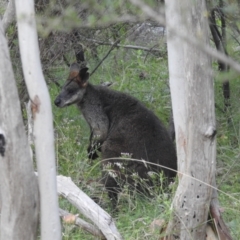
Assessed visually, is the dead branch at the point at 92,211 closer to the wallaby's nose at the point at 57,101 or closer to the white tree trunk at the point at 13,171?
the white tree trunk at the point at 13,171

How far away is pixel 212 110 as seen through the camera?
4000 millimetres

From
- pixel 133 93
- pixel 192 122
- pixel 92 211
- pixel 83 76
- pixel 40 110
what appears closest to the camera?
pixel 40 110

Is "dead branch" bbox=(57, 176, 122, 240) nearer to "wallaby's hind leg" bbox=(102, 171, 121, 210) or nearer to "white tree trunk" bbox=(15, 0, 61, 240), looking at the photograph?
"white tree trunk" bbox=(15, 0, 61, 240)

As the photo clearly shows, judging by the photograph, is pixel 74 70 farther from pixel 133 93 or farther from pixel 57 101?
pixel 133 93

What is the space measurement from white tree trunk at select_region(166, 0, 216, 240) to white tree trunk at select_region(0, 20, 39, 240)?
0.93 m

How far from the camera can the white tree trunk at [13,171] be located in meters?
3.48

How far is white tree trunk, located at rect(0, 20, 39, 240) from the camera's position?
3.48 metres

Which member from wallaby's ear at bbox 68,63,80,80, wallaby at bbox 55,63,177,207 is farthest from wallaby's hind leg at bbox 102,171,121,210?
wallaby's ear at bbox 68,63,80,80

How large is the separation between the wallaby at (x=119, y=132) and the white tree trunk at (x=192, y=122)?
1218 mm

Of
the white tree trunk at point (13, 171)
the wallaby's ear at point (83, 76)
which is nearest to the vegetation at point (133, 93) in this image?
the wallaby's ear at point (83, 76)

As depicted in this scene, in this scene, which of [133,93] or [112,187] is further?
[133,93]

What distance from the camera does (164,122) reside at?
7535 mm

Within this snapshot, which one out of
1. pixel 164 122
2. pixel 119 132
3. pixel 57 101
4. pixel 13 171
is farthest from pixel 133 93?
pixel 13 171

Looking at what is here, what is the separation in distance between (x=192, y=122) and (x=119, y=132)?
251 cm
